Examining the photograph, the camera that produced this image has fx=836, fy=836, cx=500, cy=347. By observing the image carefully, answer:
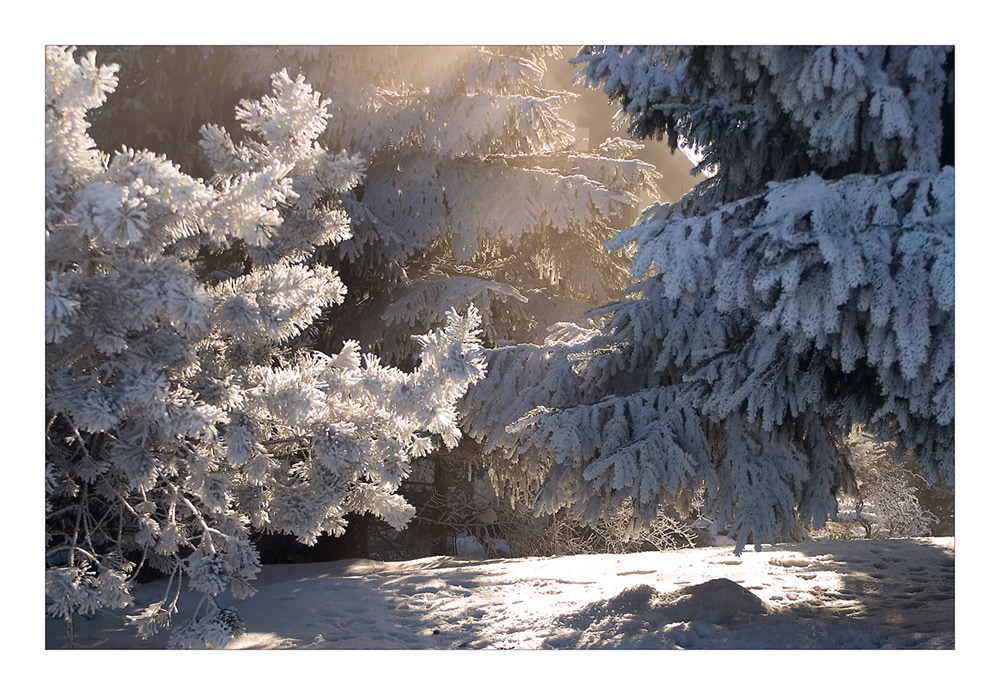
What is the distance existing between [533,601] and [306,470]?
5.55ft

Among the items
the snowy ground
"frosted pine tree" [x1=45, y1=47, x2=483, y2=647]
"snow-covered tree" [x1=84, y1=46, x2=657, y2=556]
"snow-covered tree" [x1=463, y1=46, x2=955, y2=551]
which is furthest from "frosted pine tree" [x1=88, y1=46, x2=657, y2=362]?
"frosted pine tree" [x1=45, y1=47, x2=483, y2=647]

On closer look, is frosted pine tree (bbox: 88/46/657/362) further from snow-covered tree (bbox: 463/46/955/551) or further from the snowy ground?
the snowy ground

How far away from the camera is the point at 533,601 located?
13.7ft

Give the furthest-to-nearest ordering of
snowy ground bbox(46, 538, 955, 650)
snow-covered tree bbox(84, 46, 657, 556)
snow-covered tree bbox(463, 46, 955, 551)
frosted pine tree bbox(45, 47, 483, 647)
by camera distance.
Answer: snow-covered tree bbox(84, 46, 657, 556), snowy ground bbox(46, 538, 955, 650), frosted pine tree bbox(45, 47, 483, 647), snow-covered tree bbox(463, 46, 955, 551)

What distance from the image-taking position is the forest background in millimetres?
2621

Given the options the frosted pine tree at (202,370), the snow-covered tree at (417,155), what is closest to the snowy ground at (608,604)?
the frosted pine tree at (202,370)

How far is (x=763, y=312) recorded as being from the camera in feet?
8.30

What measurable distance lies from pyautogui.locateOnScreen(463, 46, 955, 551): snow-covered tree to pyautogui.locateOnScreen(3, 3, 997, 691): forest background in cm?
8
